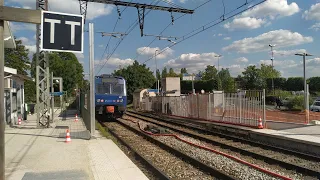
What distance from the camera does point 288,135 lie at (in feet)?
39.3

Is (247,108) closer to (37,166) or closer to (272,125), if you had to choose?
(272,125)

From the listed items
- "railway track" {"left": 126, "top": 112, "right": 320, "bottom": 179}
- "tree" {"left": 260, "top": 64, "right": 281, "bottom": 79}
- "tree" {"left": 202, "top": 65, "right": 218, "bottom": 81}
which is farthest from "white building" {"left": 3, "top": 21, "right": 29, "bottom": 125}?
"tree" {"left": 202, "top": 65, "right": 218, "bottom": 81}

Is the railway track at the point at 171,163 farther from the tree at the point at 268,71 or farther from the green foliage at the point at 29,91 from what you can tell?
the tree at the point at 268,71

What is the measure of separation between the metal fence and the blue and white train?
16.5 ft

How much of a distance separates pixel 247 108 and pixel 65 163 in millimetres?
10289

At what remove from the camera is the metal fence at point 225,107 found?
15039 millimetres

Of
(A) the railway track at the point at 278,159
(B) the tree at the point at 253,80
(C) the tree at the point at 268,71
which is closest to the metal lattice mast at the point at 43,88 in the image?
(A) the railway track at the point at 278,159

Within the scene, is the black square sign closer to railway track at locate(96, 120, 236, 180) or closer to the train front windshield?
railway track at locate(96, 120, 236, 180)

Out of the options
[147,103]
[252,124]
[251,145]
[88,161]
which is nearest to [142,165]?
[88,161]

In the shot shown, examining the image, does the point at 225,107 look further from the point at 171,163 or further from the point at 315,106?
the point at 315,106

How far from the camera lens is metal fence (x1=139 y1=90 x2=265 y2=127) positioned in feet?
49.3

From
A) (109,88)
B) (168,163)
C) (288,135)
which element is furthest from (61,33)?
(109,88)

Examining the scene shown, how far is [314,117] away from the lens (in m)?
18.4

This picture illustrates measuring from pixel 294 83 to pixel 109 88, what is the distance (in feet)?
160
